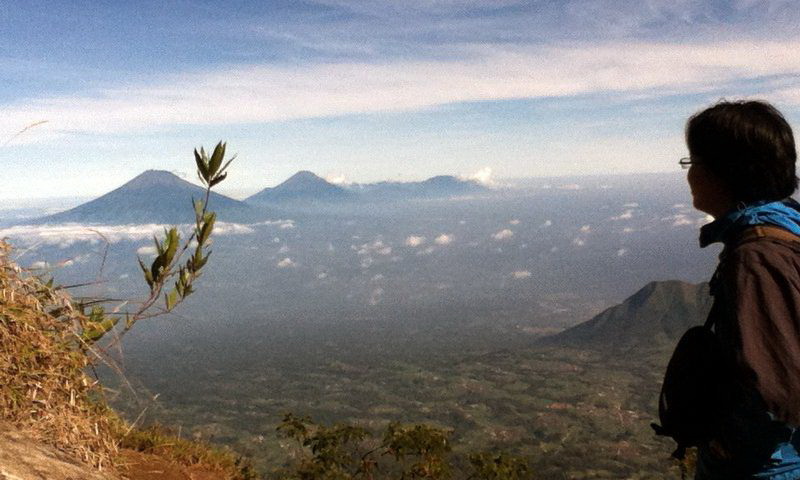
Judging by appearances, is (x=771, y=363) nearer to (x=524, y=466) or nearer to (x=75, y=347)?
(x=75, y=347)

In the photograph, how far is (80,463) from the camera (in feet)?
14.2

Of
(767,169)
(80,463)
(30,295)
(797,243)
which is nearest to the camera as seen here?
(797,243)

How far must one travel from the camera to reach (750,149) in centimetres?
284

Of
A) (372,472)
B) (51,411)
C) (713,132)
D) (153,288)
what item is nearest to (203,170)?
(153,288)

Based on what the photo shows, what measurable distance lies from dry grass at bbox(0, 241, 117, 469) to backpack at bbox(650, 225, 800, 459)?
4845mm

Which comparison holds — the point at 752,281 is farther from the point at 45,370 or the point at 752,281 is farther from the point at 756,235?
the point at 45,370

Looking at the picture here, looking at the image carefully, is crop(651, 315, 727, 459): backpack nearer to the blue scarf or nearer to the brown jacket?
the brown jacket

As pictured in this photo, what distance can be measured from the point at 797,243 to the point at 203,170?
557 cm

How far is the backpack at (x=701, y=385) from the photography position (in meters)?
2.78

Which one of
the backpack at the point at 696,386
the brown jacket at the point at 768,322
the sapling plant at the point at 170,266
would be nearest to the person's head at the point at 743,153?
the brown jacket at the point at 768,322

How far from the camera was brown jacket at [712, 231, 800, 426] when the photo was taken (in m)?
2.39

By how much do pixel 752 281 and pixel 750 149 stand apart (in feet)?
2.85

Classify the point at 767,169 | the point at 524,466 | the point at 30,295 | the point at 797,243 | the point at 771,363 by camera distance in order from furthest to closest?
the point at 524,466 → the point at 30,295 → the point at 767,169 → the point at 797,243 → the point at 771,363

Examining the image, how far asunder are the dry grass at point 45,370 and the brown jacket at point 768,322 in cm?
522
